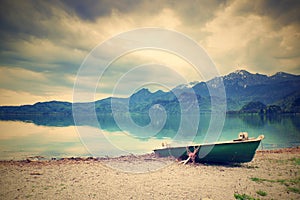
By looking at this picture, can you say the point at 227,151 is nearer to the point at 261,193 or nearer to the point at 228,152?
the point at 228,152

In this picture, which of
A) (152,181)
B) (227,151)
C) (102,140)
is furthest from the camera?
(102,140)

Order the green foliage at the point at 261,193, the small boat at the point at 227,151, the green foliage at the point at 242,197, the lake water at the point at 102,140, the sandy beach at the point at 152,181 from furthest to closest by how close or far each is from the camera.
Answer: the lake water at the point at 102,140 → the small boat at the point at 227,151 → the sandy beach at the point at 152,181 → the green foliage at the point at 261,193 → the green foliage at the point at 242,197

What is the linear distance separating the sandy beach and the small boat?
2.00 ft

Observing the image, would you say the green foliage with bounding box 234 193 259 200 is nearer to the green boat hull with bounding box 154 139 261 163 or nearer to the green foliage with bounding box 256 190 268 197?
the green foliage with bounding box 256 190 268 197

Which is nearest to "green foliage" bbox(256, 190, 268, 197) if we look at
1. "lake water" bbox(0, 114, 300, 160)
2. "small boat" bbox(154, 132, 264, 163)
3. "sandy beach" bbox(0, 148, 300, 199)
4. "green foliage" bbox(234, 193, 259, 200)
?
"sandy beach" bbox(0, 148, 300, 199)

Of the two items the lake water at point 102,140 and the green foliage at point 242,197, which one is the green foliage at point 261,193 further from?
the lake water at point 102,140

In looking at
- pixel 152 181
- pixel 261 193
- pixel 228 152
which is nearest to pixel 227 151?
pixel 228 152

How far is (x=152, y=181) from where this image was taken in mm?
11398

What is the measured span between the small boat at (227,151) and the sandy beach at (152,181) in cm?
61

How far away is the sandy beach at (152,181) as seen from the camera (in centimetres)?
927

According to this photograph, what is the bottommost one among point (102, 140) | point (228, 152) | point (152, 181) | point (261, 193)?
point (152, 181)

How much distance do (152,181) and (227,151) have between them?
5710 mm

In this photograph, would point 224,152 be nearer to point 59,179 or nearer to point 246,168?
point 246,168

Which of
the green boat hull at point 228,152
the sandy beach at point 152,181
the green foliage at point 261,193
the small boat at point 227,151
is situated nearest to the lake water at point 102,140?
the sandy beach at point 152,181
